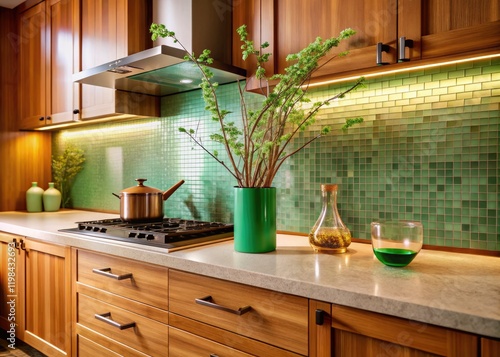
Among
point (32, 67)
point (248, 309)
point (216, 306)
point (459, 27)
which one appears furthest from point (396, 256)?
point (32, 67)

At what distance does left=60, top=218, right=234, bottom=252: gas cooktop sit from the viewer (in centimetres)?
164

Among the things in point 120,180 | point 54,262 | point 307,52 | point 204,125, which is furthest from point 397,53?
point 120,180

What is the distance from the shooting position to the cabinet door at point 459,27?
3.90 ft

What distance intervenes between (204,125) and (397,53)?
1.31 meters

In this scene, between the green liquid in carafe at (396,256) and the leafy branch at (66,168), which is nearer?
the green liquid in carafe at (396,256)

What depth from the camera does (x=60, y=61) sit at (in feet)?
9.32

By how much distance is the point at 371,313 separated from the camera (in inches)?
40.1

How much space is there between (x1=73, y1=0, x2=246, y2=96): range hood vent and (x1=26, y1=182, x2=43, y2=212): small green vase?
4.65 feet

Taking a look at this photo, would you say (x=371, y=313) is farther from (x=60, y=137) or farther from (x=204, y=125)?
(x=60, y=137)

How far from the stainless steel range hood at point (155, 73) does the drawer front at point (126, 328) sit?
1131mm

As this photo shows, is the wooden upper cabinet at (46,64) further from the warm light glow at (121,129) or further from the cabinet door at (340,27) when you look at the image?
the cabinet door at (340,27)

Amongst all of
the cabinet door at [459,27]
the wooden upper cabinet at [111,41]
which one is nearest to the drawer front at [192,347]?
the cabinet door at [459,27]

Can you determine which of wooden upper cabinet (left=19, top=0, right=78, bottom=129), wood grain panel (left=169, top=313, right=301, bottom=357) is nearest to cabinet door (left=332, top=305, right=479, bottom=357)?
wood grain panel (left=169, top=313, right=301, bottom=357)

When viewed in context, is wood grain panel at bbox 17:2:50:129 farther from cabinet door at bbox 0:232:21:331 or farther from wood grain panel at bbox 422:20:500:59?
wood grain panel at bbox 422:20:500:59
